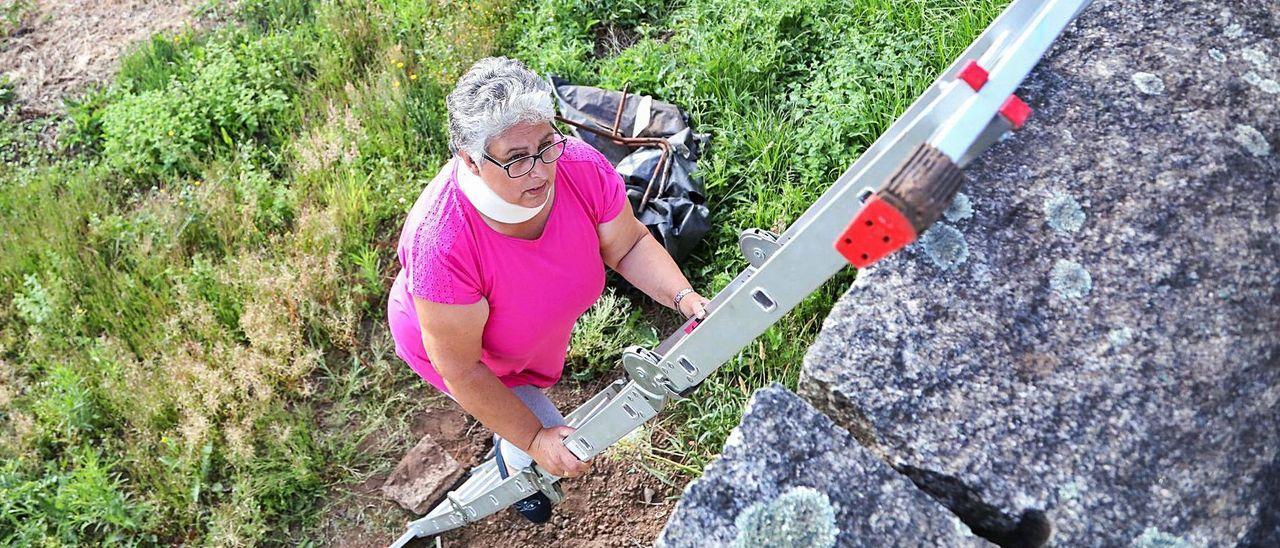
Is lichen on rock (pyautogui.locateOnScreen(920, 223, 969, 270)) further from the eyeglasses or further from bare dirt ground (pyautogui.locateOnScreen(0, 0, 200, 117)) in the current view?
bare dirt ground (pyautogui.locateOnScreen(0, 0, 200, 117))

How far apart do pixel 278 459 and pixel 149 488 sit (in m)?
0.57

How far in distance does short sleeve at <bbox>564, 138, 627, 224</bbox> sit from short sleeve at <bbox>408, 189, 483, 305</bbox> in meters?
0.41

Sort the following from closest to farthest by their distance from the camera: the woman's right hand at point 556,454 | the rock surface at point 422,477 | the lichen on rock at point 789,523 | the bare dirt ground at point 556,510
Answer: the lichen on rock at point 789,523
the woman's right hand at point 556,454
the bare dirt ground at point 556,510
the rock surface at point 422,477

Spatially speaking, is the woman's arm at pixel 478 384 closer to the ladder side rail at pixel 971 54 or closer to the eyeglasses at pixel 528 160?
the eyeglasses at pixel 528 160

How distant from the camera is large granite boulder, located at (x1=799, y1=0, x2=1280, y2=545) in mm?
1966

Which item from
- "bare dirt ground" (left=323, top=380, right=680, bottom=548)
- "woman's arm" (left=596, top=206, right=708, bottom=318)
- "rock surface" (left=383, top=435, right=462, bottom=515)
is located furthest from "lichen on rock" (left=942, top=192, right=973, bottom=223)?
"rock surface" (left=383, top=435, right=462, bottom=515)

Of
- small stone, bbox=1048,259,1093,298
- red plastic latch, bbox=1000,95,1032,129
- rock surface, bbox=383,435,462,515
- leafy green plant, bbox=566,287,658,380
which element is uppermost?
red plastic latch, bbox=1000,95,1032,129

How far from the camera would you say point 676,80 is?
14.2ft

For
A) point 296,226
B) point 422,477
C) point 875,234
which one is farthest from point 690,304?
point 296,226

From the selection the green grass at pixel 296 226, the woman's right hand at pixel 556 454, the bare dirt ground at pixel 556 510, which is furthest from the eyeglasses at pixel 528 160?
the bare dirt ground at pixel 556 510

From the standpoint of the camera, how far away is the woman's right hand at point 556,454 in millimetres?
2699

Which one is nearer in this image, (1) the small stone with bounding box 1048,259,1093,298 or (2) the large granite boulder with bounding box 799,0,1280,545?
(2) the large granite boulder with bounding box 799,0,1280,545

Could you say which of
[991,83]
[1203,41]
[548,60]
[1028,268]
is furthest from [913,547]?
[548,60]

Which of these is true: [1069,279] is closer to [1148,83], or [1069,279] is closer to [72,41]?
[1148,83]
